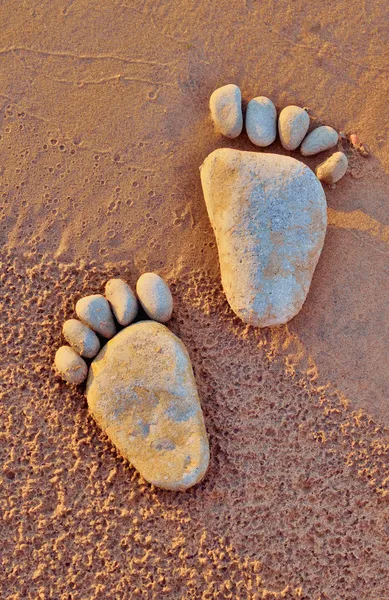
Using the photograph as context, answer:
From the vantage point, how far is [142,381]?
2.72 meters

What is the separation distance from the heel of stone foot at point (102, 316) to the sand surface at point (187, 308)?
109 mm

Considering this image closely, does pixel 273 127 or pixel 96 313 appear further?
pixel 273 127

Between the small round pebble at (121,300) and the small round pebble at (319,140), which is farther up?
the small round pebble at (319,140)

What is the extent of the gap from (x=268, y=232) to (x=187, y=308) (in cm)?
56

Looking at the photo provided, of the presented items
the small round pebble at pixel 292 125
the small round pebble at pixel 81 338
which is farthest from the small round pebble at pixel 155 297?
the small round pebble at pixel 292 125

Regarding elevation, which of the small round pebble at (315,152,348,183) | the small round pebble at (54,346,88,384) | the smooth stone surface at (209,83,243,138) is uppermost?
the smooth stone surface at (209,83,243,138)

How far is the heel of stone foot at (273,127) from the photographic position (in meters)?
2.92

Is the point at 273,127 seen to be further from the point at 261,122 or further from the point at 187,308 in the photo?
the point at 187,308

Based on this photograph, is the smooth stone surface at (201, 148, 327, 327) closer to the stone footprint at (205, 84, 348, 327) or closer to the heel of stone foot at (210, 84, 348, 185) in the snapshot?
the stone footprint at (205, 84, 348, 327)

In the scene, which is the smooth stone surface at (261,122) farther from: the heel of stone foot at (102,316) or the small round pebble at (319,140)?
the heel of stone foot at (102,316)

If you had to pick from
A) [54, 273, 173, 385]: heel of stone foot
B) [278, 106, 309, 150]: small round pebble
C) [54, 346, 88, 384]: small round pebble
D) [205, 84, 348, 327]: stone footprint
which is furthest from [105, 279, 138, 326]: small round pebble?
[278, 106, 309, 150]: small round pebble

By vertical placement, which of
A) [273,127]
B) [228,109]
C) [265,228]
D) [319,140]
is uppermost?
[228,109]

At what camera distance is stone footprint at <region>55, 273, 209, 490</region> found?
8.77 feet

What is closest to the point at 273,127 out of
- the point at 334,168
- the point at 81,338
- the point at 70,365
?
the point at 334,168
